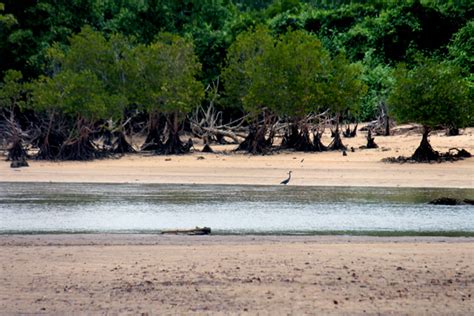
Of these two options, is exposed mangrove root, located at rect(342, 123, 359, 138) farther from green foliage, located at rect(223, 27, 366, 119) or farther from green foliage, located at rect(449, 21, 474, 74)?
green foliage, located at rect(449, 21, 474, 74)

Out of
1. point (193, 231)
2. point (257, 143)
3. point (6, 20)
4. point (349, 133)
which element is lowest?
point (349, 133)

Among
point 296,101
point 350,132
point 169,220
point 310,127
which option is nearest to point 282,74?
point 296,101

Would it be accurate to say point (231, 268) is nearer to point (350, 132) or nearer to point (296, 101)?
point (296, 101)

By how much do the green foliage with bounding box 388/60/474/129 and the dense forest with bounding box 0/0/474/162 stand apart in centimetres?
4

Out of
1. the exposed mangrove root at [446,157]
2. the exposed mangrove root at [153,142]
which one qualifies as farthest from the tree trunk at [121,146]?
the exposed mangrove root at [446,157]

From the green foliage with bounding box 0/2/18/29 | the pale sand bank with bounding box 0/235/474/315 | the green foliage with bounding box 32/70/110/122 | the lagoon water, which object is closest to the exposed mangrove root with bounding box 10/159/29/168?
the green foliage with bounding box 32/70/110/122

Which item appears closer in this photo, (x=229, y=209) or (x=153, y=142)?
(x=229, y=209)

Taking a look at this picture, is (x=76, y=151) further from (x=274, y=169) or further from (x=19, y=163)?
(x=274, y=169)

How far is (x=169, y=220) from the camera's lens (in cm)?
1750

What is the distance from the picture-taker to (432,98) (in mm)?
30359

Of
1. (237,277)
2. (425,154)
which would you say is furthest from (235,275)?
(425,154)

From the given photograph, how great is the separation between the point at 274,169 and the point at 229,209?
10.5 metres

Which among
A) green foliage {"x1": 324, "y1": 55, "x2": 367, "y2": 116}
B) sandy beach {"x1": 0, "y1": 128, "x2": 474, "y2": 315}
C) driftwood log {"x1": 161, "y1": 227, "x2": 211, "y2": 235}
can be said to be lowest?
driftwood log {"x1": 161, "y1": 227, "x2": 211, "y2": 235}

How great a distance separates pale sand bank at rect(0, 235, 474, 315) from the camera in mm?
8727
